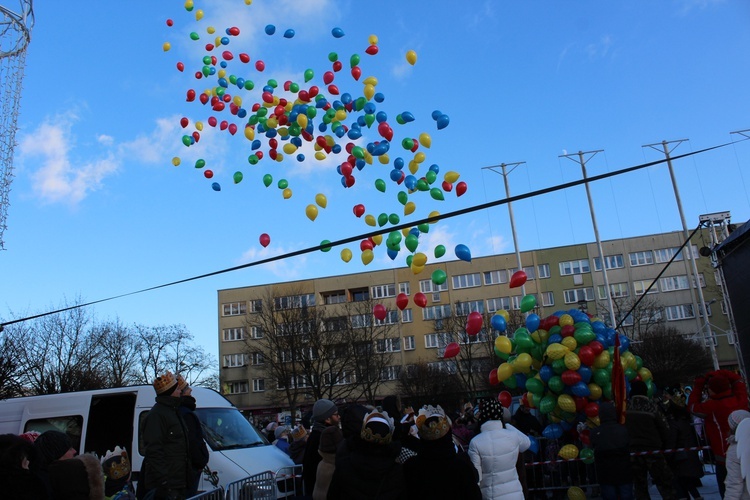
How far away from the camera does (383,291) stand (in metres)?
56.2

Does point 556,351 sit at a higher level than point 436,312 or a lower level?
lower

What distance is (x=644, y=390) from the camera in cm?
916

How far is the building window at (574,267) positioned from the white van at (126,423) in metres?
46.6

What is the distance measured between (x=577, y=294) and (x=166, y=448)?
5021 cm

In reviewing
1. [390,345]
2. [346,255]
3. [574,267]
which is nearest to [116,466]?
[346,255]

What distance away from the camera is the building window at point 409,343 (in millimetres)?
53719

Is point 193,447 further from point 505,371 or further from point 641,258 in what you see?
point 641,258

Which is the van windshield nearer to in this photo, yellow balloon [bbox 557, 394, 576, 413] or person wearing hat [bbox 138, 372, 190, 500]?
person wearing hat [bbox 138, 372, 190, 500]

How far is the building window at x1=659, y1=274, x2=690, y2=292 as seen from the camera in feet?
167

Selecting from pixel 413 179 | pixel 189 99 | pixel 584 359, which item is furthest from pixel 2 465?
pixel 189 99

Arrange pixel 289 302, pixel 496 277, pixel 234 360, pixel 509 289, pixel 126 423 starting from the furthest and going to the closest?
pixel 234 360 → pixel 496 277 → pixel 509 289 → pixel 289 302 → pixel 126 423

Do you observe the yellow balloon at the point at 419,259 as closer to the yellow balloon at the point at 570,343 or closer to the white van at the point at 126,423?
the yellow balloon at the point at 570,343

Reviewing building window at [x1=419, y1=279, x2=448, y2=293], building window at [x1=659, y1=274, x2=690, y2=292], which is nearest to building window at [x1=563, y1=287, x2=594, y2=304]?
building window at [x1=659, y1=274, x2=690, y2=292]

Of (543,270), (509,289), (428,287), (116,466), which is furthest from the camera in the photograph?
(428,287)
